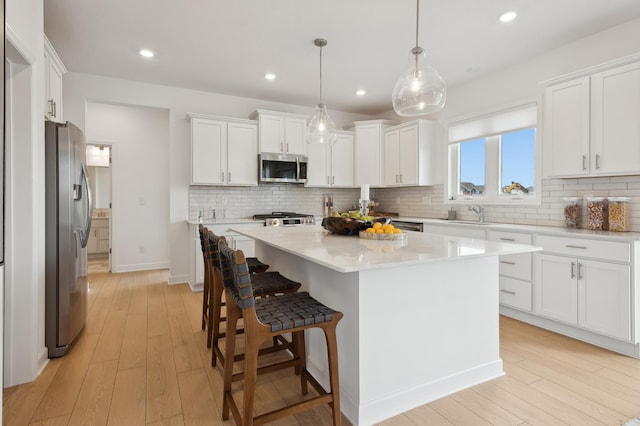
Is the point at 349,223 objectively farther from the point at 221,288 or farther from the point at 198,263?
the point at 198,263

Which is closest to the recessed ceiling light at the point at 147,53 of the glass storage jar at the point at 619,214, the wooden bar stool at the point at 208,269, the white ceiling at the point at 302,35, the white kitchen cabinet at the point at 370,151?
the white ceiling at the point at 302,35

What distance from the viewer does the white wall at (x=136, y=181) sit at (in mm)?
5609

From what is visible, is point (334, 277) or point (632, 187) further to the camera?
point (632, 187)

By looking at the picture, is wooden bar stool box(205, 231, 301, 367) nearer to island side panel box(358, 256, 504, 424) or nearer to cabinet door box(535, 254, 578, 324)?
island side panel box(358, 256, 504, 424)

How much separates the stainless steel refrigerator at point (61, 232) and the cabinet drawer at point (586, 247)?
13.0 feet

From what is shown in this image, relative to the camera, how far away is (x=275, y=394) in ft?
6.70

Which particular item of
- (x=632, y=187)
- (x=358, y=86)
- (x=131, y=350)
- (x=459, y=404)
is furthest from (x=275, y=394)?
(x=358, y=86)

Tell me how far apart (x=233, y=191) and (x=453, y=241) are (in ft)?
11.8

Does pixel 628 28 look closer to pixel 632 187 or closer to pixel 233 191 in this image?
pixel 632 187

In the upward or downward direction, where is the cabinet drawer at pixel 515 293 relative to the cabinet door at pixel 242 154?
downward

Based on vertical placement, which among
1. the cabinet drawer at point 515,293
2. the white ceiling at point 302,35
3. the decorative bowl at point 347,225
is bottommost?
the cabinet drawer at point 515,293

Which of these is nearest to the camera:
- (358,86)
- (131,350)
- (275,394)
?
(275,394)

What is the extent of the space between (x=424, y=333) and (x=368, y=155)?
3912mm

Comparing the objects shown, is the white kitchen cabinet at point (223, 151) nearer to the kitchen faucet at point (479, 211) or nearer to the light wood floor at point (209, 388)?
the light wood floor at point (209, 388)
